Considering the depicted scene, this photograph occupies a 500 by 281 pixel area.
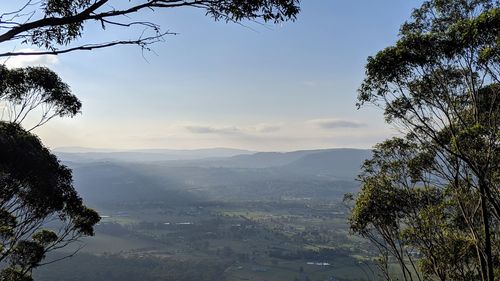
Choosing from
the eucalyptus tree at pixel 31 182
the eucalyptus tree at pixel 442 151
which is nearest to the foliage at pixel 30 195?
the eucalyptus tree at pixel 31 182

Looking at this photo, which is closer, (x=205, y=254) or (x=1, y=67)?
(x=1, y=67)

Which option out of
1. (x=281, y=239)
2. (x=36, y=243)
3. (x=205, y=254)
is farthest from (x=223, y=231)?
(x=36, y=243)

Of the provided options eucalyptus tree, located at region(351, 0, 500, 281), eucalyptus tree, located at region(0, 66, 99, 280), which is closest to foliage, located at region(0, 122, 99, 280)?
eucalyptus tree, located at region(0, 66, 99, 280)

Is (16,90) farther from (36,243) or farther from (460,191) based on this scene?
(460,191)

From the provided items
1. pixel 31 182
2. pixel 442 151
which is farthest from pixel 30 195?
pixel 442 151

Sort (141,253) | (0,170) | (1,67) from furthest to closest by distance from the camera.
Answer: (141,253) → (1,67) → (0,170)

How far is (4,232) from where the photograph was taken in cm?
1288

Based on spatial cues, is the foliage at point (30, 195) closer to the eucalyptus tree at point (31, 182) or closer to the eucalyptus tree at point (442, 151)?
the eucalyptus tree at point (31, 182)

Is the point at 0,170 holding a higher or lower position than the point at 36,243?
higher

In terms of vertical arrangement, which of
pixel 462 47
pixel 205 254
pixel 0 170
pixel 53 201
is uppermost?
pixel 462 47

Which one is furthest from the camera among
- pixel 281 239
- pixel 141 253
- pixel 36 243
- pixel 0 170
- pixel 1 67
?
pixel 281 239

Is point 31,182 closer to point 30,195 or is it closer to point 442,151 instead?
point 30,195

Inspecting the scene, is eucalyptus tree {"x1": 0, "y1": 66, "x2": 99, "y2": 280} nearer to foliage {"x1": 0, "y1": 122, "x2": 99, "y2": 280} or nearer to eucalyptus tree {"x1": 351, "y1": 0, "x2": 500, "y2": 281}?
foliage {"x1": 0, "y1": 122, "x2": 99, "y2": 280}

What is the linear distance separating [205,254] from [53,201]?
91402mm
